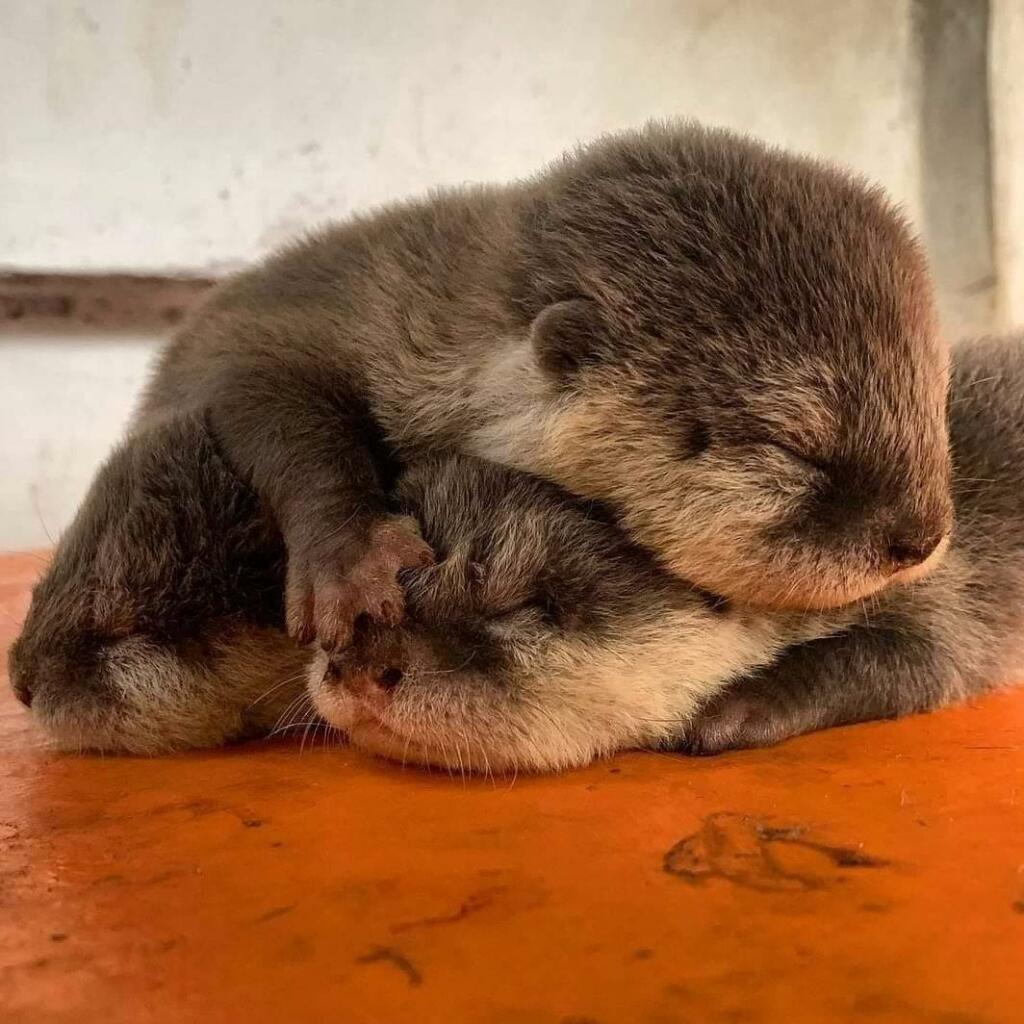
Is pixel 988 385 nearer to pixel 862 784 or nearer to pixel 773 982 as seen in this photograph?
pixel 862 784

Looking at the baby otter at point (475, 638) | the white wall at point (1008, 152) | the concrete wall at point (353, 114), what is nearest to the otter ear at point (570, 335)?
the baby otter at point (475, 638)

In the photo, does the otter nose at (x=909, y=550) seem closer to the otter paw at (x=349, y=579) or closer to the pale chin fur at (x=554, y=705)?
the pale chin fur at (x=554, y=705)

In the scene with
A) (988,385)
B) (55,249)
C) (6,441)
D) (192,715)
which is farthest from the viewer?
(6,441)

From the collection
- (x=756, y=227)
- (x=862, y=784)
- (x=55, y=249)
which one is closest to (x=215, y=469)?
(x=756, y=227)

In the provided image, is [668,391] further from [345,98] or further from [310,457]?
[345,98]

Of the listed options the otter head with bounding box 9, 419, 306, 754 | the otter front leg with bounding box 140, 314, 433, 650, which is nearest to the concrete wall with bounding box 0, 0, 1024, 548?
the otter front leg with bounding box 140, 314, 433, 650

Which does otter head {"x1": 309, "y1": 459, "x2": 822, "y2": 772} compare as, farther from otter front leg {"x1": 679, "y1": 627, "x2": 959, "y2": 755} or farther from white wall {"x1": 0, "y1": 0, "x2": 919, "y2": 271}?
white wall {"x1": 0, "y1": 0, "x2": 919, "y2": 271}
